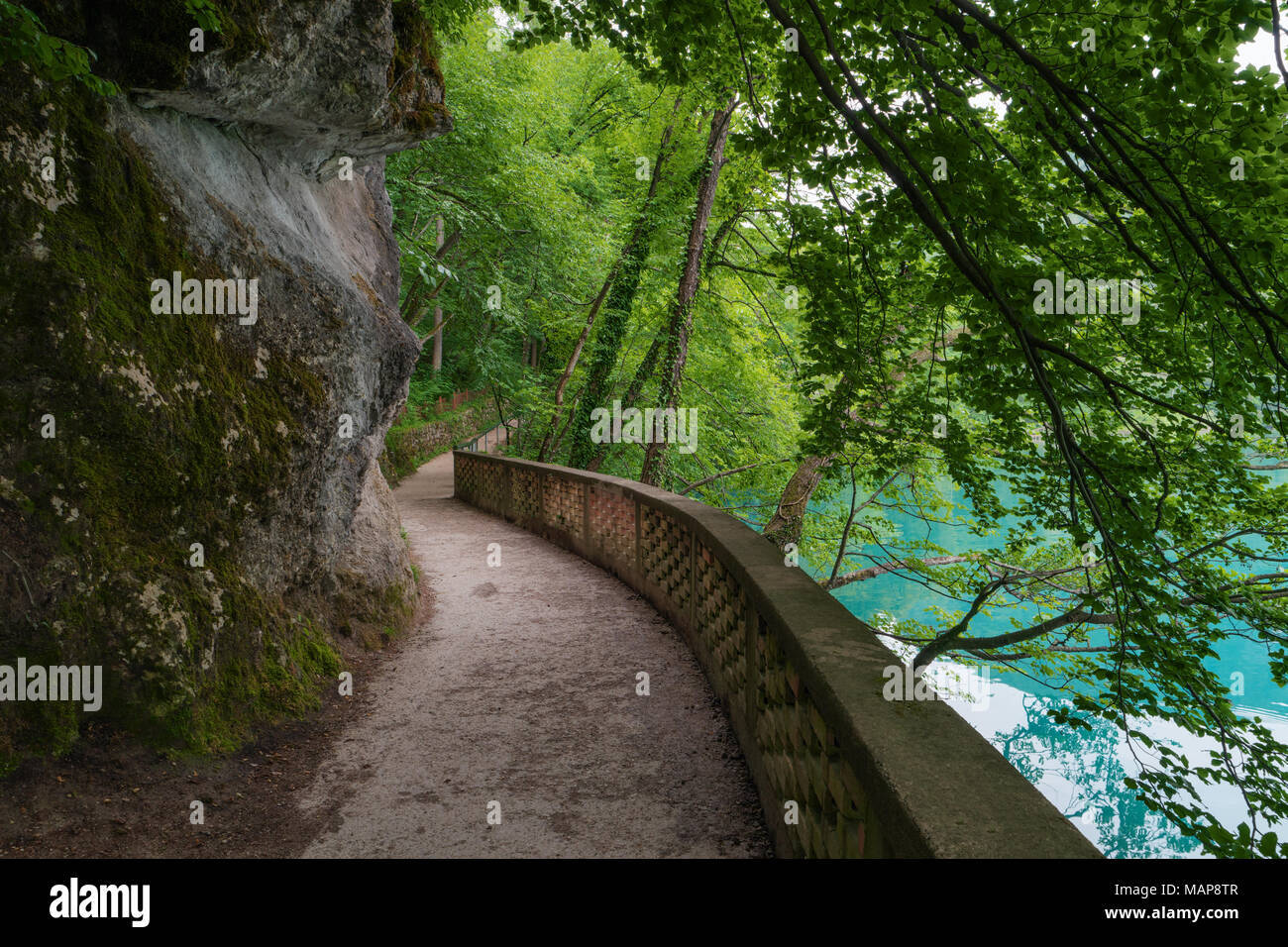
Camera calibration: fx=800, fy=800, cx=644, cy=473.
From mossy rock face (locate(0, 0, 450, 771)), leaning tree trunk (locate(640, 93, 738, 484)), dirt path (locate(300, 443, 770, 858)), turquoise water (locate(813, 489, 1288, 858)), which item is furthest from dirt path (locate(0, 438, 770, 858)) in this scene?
turquoise water (locate(813, 489, 1288, 858))

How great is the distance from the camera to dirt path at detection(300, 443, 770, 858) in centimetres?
389

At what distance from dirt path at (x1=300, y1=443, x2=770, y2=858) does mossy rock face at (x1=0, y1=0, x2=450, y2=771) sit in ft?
2.59

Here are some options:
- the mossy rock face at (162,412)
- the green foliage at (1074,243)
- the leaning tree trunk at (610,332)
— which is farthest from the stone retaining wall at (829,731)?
the leaning tree trunk at (610,332)

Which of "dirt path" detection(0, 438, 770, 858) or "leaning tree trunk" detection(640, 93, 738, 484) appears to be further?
"leaning tree trunk" detection(640, 93, 738, 484)

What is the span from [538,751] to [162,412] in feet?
9.61

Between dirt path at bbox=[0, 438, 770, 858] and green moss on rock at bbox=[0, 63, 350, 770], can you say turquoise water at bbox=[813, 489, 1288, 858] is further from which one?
green moss on rock at bbox=[0, 63, 350, 770]

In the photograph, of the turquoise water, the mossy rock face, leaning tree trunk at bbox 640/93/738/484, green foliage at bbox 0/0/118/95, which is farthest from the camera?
the turquoise water

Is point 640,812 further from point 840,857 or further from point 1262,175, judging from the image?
point 1262,175

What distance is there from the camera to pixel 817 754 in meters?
2.90

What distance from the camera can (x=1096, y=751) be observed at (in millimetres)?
20094

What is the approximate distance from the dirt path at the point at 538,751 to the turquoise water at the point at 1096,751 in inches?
337

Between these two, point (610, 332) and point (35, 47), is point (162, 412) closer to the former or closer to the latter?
point (35, 47)

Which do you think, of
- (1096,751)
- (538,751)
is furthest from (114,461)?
(1096,751)
